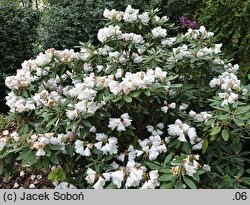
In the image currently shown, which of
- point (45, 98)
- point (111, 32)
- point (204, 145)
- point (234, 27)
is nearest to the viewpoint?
point (204, 145)

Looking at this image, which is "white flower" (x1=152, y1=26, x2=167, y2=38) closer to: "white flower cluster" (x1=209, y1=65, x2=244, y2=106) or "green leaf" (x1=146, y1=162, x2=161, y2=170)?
"white flower cluster" (x1=209, y1=65, x2=244, y2=106)

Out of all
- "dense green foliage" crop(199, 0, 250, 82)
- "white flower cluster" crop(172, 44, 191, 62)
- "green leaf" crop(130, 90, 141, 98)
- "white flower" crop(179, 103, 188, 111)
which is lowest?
"green leaf" crop(130, 90, 141, 98)

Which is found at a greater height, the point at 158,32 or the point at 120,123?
the point at 158,32

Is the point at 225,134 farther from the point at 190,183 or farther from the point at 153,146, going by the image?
the point at 153,146

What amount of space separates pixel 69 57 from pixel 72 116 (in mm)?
617

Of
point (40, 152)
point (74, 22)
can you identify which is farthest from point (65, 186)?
point (74, 22)

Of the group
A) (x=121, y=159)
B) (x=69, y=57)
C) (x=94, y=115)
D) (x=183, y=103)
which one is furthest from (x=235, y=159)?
(x=69, y=57)

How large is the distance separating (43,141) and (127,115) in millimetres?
473

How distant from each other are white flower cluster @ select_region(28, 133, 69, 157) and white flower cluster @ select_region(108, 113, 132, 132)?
0.28 meters

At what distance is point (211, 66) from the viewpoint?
9.25 ft

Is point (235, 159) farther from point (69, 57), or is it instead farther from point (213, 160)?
point (69, 57)

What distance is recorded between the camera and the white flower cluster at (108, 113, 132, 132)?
7.86ft

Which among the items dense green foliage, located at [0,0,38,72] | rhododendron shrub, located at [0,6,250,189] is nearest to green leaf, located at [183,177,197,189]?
rhododendron shrub, located at [0,6,250,189]

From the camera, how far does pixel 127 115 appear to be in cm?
242
